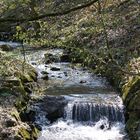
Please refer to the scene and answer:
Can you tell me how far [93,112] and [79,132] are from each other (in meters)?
1.11

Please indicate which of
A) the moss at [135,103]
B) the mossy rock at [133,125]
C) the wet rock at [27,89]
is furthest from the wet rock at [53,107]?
the mossy rock at [133,125]

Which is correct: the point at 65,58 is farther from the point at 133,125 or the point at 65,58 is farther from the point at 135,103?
the point at 133,125

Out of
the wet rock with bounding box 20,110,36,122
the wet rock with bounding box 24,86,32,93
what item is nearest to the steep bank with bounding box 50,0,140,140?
the wet rock with bounding box 24,86,32,93

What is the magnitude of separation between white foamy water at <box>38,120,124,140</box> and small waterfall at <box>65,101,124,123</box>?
0.84 feet

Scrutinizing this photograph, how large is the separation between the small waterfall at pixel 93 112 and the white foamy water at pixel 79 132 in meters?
0.26

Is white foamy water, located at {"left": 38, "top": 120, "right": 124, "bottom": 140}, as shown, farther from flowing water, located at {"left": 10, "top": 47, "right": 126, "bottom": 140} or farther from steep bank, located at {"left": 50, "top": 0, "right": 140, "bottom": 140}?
steep bank, located at {"left": 50, "top": 0, "right": 140, "bottom": 140}

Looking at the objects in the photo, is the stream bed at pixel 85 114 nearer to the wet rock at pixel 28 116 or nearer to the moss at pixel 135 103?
the wet rock at pixel 28 116

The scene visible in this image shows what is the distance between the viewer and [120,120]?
Answer: 48.3ft

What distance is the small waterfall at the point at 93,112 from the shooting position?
582 inches

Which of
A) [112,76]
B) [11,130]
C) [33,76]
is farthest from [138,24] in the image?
[11,130]

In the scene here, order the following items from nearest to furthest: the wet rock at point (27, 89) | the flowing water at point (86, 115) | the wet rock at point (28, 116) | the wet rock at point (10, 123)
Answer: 1. the wet rock at point (10, 123)
2. the flowing water at point (86, 115)
3. the wet rock at point (28, 116)
4. the wet rock at point (27, 89)

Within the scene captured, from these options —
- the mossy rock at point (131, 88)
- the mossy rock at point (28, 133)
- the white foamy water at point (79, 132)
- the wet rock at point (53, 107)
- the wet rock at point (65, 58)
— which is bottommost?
the white foamy water at point (79, 132)

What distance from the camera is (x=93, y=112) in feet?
48.7

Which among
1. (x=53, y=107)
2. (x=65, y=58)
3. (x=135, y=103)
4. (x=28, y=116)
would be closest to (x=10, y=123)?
(x=28, y=116)
